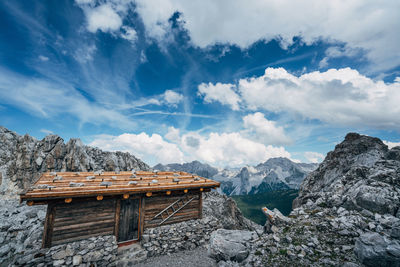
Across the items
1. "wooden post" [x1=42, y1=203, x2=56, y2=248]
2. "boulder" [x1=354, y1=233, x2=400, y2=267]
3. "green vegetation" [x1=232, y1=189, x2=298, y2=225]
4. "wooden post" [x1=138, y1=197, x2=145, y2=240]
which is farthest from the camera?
"green vegetation" [x1=232, y1=189, x2=298, y2=225]

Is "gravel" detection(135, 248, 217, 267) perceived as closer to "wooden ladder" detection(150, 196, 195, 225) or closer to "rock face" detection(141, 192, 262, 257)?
"rock face" detection(141, 192, 262, 257)

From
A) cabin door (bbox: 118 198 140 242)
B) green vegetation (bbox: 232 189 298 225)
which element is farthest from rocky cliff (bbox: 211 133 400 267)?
green vegetation (bbox: 232 189 298 225)

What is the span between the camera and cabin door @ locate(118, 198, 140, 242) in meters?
10.9

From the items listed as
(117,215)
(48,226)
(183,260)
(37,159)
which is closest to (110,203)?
(117,215)

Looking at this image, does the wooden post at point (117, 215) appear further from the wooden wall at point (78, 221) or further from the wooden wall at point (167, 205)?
the wooden wall at point (167, 205)

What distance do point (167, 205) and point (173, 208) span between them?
0.54 m

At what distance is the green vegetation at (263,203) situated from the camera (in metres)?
125

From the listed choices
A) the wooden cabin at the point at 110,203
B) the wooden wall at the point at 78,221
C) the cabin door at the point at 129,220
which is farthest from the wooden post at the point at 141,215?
the wooden wall at the point at 78,221

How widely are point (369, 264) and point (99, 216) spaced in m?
13.2

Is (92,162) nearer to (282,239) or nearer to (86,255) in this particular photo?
(86,255)

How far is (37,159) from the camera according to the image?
112 ft

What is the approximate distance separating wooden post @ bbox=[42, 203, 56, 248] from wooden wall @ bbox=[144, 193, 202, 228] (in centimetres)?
511

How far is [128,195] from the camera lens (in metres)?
10.3

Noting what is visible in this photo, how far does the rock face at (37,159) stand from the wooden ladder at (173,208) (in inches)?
1282
